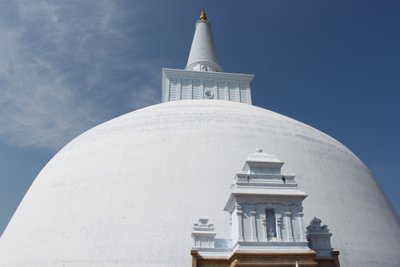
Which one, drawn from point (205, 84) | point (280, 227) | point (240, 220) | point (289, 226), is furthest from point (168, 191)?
point (205, 84)

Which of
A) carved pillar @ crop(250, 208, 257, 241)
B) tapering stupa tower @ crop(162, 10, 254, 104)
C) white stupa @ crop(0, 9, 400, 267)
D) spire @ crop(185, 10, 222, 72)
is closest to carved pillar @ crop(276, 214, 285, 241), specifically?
carved pillar @ crop(250, 208, 257, 241)

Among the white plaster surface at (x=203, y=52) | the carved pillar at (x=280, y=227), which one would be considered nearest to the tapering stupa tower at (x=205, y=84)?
the white plaster surface at (x=203, y=52)

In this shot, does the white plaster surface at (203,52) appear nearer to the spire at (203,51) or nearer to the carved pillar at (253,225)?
the spire at (203,51)

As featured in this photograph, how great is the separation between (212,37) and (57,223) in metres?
20.7

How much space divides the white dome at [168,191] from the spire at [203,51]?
10553 millimetres

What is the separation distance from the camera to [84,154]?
16.4 meters

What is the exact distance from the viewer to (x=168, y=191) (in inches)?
538

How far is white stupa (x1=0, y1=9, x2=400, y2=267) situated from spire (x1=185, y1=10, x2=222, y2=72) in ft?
32.5

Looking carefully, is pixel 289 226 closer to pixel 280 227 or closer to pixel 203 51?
pixel 280 227

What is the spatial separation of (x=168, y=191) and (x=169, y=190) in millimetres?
53

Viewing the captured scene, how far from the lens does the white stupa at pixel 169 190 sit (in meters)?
12.7

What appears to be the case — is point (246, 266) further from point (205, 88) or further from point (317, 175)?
point (205, 88)

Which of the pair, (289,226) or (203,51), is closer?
(289,226)

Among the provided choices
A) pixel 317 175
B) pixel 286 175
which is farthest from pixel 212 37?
pixel 286 175
